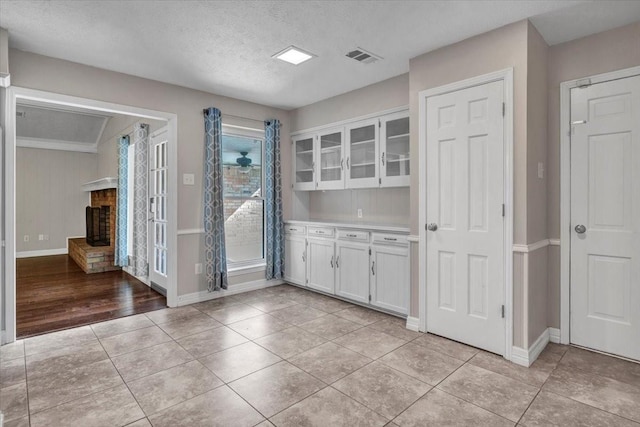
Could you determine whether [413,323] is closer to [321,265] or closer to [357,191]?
[321,265]

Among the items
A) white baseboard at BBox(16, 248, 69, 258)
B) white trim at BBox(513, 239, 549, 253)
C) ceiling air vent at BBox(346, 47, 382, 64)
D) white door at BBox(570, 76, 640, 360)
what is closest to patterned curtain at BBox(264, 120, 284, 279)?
ceiling air vent at BBox(346, 47, 382, 64)

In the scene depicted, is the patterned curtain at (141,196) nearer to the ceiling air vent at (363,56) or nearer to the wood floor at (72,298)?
the wood floor at (72,298)

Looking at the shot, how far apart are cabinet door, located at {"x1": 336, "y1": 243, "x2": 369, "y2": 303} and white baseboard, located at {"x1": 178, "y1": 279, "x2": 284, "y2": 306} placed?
120 centimetres

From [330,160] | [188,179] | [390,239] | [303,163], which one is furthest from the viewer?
[303,163]

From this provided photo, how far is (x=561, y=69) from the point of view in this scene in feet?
9.77

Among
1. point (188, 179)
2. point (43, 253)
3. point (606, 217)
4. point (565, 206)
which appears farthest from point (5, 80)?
point (43, 253)

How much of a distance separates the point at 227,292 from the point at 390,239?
90.8 inches

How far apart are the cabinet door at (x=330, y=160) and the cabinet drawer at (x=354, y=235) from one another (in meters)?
0.65

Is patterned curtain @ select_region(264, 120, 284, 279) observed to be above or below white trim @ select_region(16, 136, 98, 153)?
below

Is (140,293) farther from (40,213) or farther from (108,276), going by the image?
(40,213)

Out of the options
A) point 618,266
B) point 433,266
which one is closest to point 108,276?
point 433,266

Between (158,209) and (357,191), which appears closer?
(357,191)

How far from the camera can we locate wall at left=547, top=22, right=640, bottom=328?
2.71 m

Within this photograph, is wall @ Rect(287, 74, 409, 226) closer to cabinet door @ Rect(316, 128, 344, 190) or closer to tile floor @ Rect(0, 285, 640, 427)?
cabinet door @ Rect(316, 128, 344, 190)
